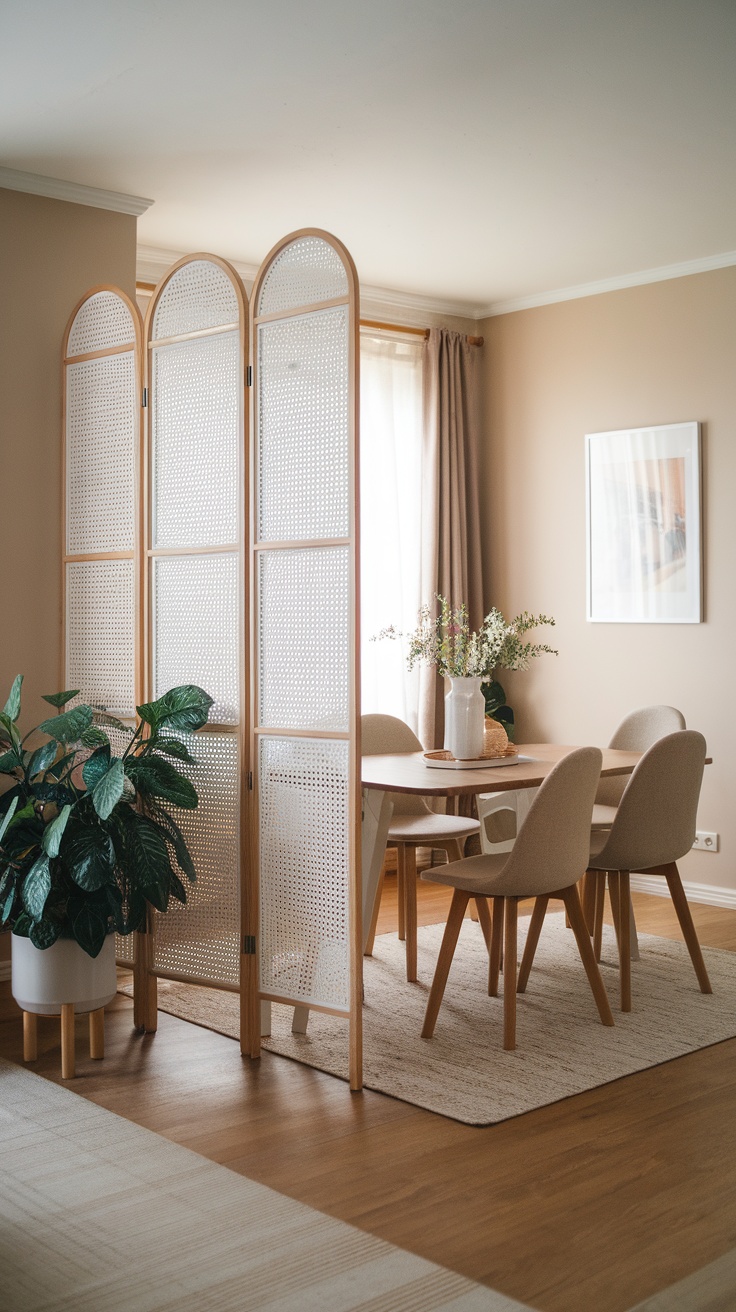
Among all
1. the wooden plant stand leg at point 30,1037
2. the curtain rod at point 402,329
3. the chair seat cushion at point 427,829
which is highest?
the curtain rod at point 402,329

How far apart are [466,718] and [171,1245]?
→ 2.13 m

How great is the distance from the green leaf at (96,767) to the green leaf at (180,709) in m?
0.16

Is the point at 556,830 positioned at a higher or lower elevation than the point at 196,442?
lower

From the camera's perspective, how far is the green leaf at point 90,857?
3229 millimetres

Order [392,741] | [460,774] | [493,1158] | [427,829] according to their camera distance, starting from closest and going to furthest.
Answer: [493,1158] < [460,774] < [427,829] < [392,741]

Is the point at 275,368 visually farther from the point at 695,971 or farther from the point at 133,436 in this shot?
the point at 695,971

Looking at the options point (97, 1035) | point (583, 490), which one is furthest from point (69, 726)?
point (583, 490)

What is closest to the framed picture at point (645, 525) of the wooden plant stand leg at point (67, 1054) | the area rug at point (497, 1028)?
the area rug at point (497, 1028)

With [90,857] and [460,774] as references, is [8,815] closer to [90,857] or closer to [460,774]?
[90,857]

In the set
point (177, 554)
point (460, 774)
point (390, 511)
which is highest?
point (390, 511)

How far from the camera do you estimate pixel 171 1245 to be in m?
2.39

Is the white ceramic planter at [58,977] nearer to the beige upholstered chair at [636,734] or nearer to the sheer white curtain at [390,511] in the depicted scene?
the beige upholstered chair at [636,734]

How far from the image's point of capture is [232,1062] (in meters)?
3.47

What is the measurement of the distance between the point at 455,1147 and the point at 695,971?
163 centimetres
